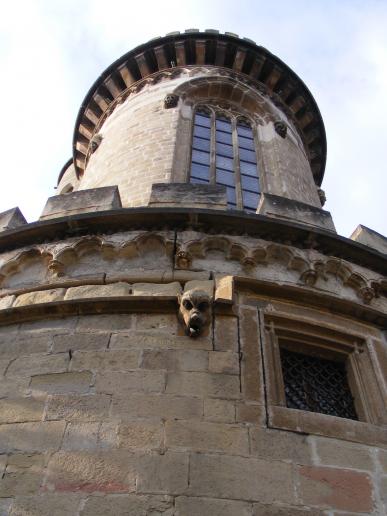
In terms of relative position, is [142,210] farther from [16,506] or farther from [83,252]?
[16,506]

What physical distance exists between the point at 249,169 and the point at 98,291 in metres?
5.84

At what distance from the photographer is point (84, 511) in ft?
11.4

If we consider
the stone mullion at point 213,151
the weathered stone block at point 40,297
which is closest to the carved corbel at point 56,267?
the weathered stone block at point 40,297

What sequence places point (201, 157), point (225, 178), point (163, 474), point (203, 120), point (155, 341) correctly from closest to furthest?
point (163, 474), point (155, 341), point (225, 178), point (201, 157), point (203, 120)

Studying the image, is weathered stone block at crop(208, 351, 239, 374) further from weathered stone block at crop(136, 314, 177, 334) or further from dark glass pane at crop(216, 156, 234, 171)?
dark glass pane at crop(216, 156, 234, 171)

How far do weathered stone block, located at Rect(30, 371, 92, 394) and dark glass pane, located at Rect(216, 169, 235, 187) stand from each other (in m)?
5.95

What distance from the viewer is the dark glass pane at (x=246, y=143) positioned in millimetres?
11258

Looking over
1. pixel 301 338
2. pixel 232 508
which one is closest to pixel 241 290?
pixel 301 338

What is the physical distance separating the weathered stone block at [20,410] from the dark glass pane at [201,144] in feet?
23.0

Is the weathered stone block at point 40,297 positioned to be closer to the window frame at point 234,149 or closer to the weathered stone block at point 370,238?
the weathered stone block at point 370,238

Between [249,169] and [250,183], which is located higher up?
[249,169]

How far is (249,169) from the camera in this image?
10.5m

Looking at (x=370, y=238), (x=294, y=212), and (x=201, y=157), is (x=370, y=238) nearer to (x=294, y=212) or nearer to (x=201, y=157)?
(x=294, y=212)

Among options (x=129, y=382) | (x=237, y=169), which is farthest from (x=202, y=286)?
(x=237, y=169)
